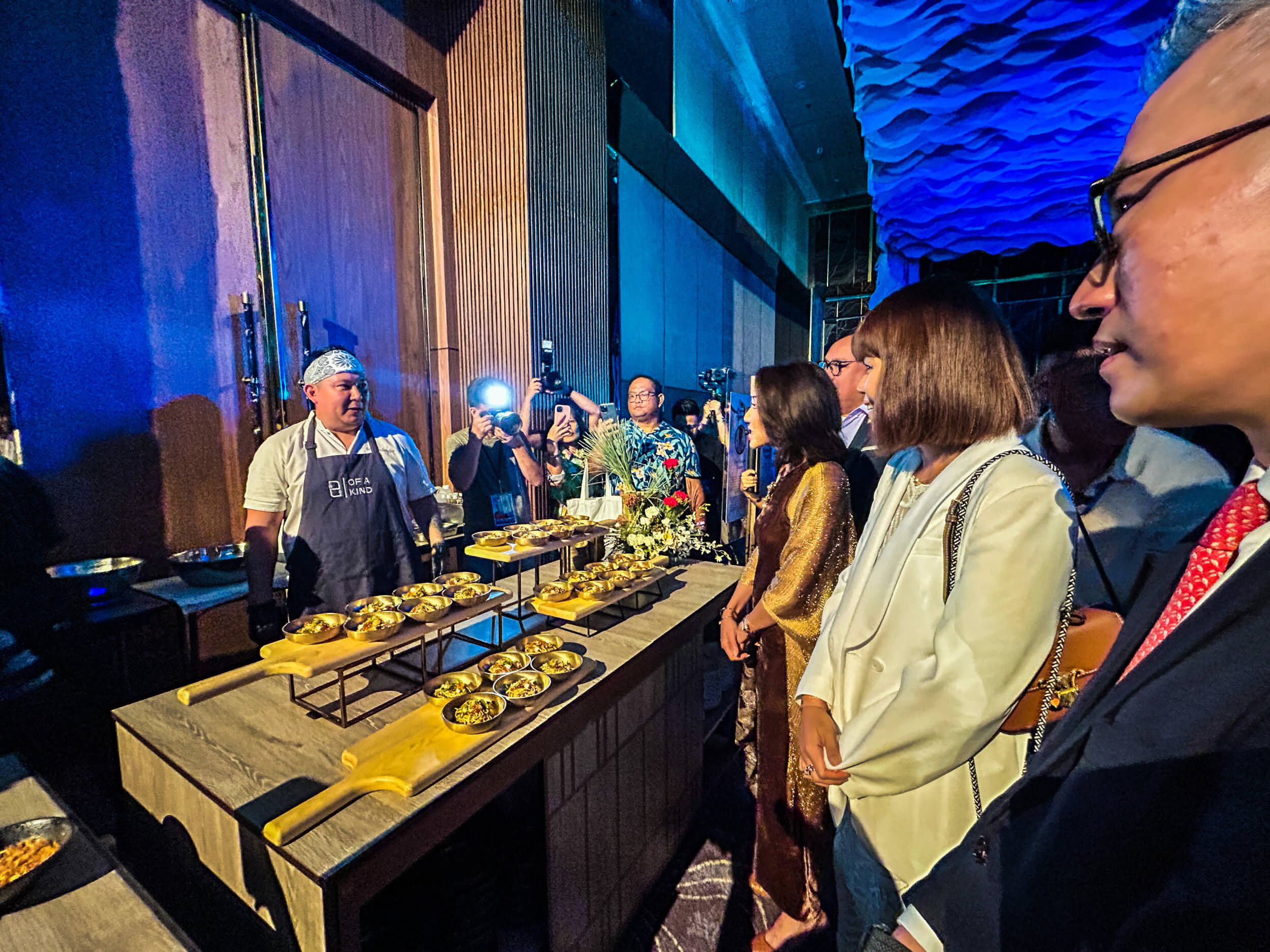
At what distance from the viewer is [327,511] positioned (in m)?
2.31

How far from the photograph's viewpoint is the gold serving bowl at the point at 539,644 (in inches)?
67.6

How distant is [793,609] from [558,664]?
86cm

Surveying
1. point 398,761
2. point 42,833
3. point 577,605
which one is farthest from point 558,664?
point 42,833

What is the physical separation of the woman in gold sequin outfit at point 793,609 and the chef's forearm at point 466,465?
2.14 metres

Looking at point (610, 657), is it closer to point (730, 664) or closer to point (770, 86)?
point (730, 664)

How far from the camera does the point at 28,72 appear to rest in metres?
2.12

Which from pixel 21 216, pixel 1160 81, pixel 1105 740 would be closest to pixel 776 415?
pixel 1160 81

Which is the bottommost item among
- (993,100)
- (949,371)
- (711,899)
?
(711,899)

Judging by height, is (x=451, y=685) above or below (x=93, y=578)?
below

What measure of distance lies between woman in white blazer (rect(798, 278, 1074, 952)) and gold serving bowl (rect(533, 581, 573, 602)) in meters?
0.87

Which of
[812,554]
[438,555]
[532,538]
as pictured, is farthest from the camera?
[438,555]

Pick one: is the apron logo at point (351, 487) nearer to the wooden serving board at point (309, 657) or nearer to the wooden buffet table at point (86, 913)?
the wooden serving board at point (309, 657)

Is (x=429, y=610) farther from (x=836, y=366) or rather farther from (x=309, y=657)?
(x=836, y=366)

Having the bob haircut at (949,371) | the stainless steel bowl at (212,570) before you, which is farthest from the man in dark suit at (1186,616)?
the stainless steel bowl at (212,570)
